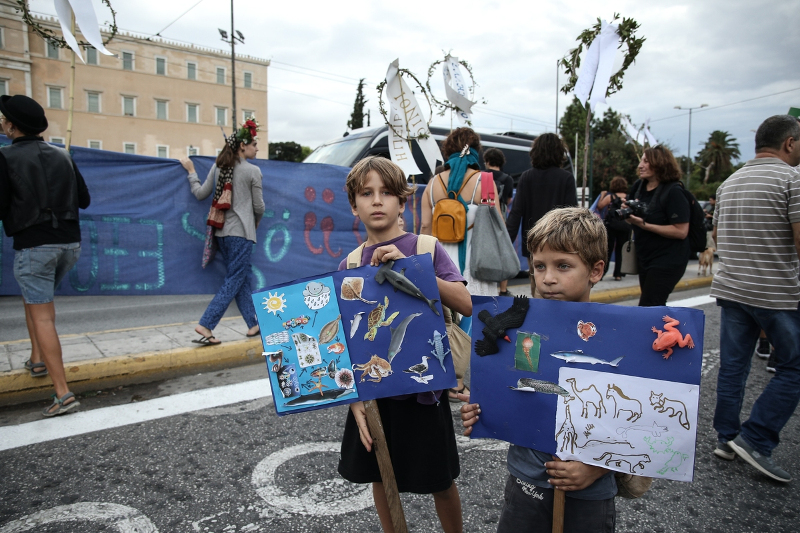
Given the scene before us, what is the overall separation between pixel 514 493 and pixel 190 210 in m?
5.04

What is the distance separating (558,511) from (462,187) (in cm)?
286

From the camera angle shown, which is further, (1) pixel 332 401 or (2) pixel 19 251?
(2) pixel 19 251

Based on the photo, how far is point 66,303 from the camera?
707cm

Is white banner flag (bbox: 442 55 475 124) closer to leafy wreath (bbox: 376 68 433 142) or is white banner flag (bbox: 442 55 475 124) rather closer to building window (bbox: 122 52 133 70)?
leafy wreath (bbox: 376 68 433 142)

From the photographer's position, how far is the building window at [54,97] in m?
36.8

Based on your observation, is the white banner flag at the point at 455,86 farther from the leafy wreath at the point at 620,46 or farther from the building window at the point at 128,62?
the building window at the point at 128,62

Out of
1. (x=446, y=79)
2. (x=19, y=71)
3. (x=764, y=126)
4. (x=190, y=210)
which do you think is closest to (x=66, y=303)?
(x=190, y=210)

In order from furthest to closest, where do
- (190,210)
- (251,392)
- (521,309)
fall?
1. (190,210)
2. (251,392)
3. (521,309)

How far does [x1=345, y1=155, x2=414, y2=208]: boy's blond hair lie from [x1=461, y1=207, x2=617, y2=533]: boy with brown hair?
0.53 metres

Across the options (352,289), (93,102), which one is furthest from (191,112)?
(352,289)

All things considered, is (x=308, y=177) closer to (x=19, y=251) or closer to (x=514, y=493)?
(x=19, y=251)

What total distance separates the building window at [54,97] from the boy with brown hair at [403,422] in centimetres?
4412

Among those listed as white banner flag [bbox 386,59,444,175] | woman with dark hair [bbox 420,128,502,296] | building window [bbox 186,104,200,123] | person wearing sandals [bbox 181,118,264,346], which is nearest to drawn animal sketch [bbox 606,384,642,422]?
woman with dark hair [bbox 420,128,502,296]

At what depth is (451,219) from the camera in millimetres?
3967
